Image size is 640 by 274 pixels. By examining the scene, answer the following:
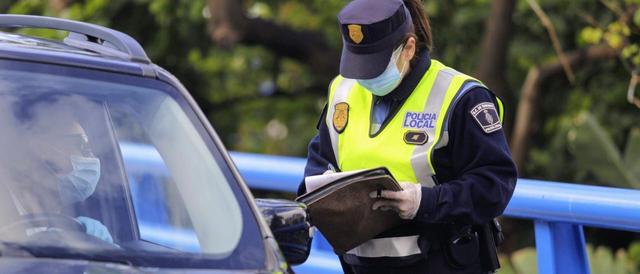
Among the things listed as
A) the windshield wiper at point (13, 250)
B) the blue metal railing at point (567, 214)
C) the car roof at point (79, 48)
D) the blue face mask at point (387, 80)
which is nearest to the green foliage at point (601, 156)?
the blue metal railing at point (567, 214)

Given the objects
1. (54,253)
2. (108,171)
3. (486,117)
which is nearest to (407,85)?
(486,117)

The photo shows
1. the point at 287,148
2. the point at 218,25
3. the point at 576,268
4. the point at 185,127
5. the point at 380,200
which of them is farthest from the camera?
the point at 287,148

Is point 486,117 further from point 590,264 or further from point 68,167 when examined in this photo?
point 590,264

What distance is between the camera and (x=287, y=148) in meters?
14.0

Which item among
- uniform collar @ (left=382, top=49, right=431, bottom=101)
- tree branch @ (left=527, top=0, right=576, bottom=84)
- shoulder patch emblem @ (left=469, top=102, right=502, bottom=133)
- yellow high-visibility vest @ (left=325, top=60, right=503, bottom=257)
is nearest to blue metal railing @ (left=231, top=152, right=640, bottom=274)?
yellow high-visibility vest @ (left=325, top=60, right=503, bottom=257)

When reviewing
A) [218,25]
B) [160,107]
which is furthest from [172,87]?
[218,25]

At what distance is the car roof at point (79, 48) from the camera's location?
3754 mm

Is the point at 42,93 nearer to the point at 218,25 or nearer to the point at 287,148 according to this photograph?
the point at 218,25

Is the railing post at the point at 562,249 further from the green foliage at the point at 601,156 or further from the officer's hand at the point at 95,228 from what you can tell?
the green foliage at the point at 601,156

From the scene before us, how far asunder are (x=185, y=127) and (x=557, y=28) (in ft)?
26.4

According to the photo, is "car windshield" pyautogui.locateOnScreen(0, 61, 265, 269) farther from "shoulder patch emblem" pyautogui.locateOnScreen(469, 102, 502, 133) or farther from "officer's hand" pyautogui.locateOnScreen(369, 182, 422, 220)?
"shoulder patch emblem" pyautogui.locateOnScreen(469, 102, 502, 133)

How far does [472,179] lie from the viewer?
4.15 meters

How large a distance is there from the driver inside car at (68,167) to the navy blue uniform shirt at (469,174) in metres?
1.03

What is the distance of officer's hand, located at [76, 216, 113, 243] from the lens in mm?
3551
